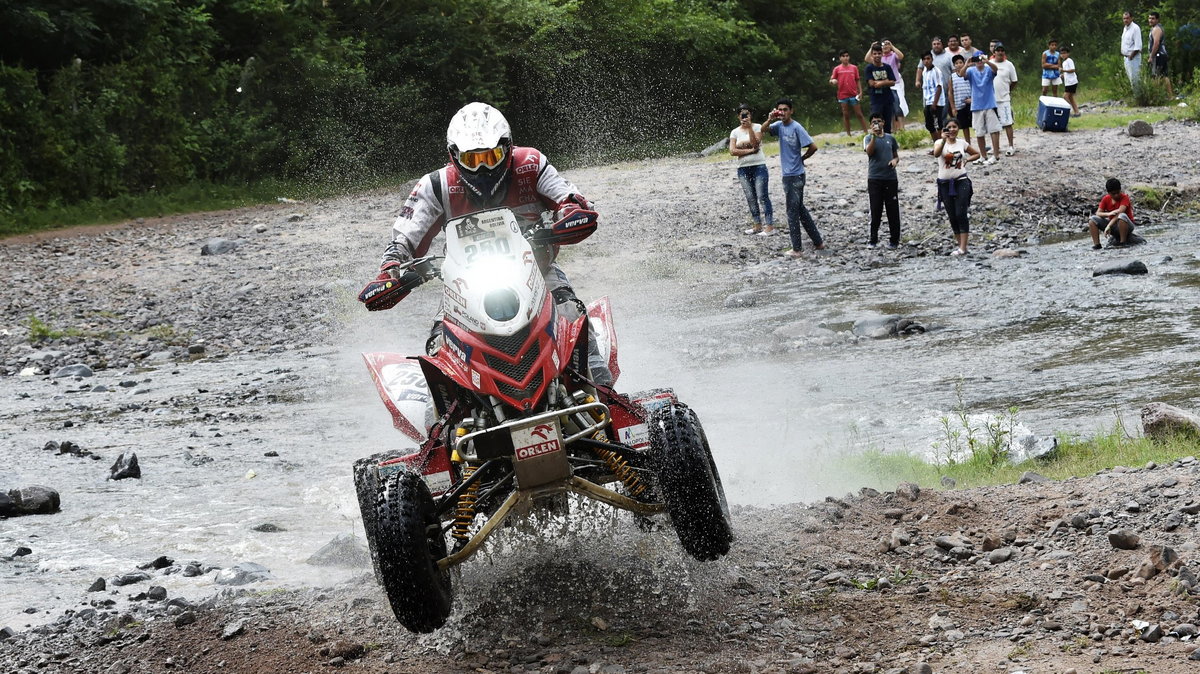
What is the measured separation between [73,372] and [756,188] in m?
10.3

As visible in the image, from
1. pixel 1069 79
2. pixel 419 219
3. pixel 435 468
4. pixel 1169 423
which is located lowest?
pixel 1169 423

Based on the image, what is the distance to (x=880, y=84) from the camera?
76.3ft

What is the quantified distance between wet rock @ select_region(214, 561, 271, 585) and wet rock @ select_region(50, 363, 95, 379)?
316 inches

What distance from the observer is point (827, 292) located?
16266 millimetres

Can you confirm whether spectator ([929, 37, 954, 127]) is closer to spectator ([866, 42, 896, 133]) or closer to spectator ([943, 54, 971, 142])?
spectator ([943, 54, 971, 142])

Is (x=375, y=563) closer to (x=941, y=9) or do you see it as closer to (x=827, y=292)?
(x=827, y=292)

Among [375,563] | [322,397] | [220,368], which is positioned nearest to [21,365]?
[220,368]

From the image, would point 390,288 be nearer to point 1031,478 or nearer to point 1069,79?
point 1031,478

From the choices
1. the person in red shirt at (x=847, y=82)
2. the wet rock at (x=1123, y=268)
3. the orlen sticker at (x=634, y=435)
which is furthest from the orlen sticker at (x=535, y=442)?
the person in red shirt at (x=847, y=82)

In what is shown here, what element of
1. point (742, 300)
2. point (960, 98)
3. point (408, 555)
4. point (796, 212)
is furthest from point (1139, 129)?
point (408, 555)

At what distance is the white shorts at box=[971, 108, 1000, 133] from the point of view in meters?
22.2

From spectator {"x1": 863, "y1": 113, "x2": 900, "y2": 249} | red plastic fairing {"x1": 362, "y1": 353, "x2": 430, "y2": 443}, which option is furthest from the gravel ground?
spectator {"x1": 863, "y1": 113, "x2": 900, "y2": 249}

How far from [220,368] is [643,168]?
1446 cm

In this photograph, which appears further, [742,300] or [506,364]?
[742,300]
